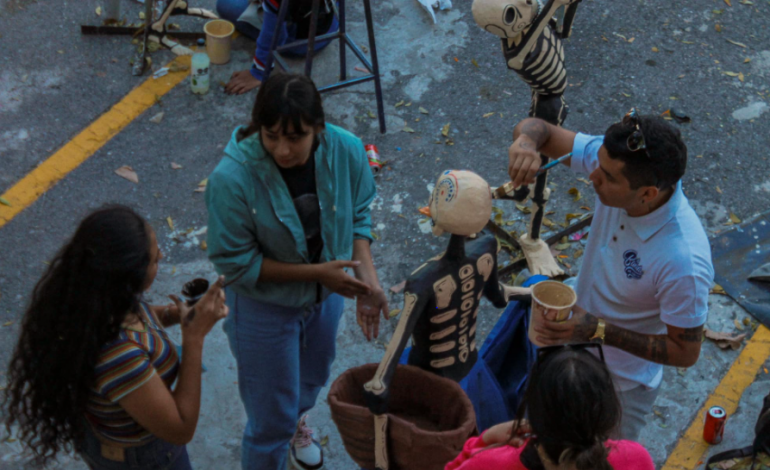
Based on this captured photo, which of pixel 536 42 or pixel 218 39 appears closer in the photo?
pixel 536 42

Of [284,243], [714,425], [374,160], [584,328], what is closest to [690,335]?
[584,328]

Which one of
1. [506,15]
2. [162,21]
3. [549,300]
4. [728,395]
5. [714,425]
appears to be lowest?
[728,395]

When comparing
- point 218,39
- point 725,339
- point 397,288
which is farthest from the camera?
point 218,39

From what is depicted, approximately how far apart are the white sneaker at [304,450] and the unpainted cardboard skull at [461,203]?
1.59 metres

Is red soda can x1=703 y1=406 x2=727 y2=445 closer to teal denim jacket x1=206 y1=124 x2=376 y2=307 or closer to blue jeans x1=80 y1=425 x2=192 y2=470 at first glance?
teal denim jacket x1=206 y1=124 x2=376 y2=307

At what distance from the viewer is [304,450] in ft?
12.9

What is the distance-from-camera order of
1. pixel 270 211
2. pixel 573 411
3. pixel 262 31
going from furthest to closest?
pixel 262 31, pixel 270 211, pixel 573 411

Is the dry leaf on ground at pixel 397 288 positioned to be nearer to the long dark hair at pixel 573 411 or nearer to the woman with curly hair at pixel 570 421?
the woman with curly hair at pixel 570 421

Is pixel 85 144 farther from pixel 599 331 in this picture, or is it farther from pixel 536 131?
pixel 599 331

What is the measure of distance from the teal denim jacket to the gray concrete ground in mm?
1421

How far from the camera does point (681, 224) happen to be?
9.43 ft

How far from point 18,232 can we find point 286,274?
2.93m

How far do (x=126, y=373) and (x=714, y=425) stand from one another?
127 inches

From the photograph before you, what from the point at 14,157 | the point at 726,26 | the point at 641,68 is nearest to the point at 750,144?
the point at 641,68
